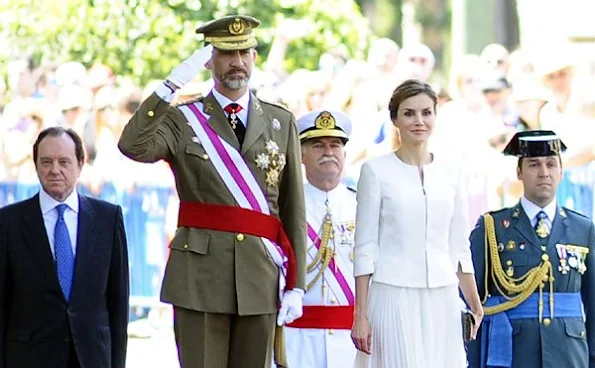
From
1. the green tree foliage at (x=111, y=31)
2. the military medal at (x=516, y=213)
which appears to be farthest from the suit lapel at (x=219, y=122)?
the green tree foliage at (x=111, y=31)

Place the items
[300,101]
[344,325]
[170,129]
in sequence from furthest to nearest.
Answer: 1. [300,101]
2. [344,325]
3. [170,129]

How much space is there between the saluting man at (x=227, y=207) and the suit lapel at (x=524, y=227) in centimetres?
166

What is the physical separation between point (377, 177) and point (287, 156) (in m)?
0.46

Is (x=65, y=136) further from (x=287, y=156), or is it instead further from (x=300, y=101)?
(x=300, y=101)

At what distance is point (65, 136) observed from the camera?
8.94 metres

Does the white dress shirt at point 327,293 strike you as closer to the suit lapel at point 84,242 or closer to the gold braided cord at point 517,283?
the gold braided cord at point 517,283

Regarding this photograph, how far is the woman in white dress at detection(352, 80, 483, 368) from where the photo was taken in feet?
29.0

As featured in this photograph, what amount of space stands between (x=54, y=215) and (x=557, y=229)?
2.76 meters

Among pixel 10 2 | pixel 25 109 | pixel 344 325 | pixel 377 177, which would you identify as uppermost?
pixel 10 2

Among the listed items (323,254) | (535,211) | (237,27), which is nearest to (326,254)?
(323,254)

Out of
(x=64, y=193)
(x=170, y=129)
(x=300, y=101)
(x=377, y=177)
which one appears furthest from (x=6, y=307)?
(x=300, y=101)

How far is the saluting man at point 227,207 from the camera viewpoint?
27.7 ft

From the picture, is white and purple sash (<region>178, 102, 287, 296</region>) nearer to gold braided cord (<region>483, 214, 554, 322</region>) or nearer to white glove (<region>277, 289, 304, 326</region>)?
white glove (<region>277, 289, 304, 326</region>)

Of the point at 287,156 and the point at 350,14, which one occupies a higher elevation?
the point at 350,14
